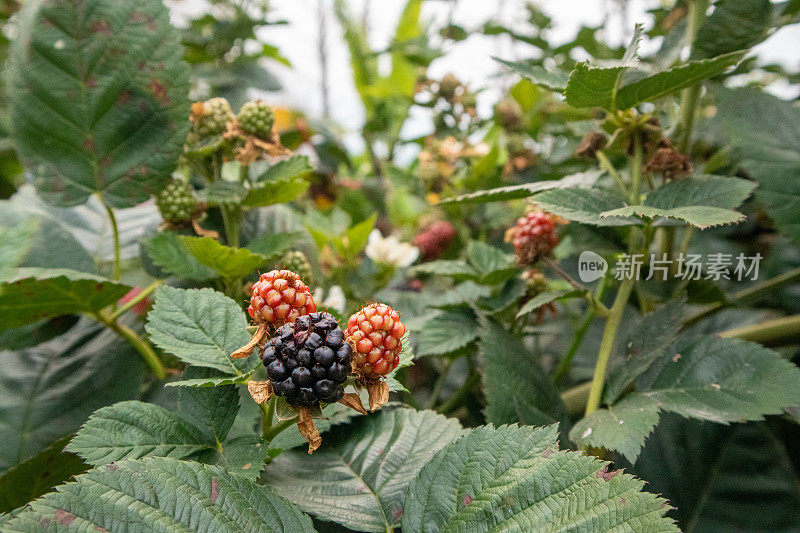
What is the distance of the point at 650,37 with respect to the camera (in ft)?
3.48

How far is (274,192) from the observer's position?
647 mm

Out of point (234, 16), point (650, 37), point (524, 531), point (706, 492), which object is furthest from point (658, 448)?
point (234, 16)

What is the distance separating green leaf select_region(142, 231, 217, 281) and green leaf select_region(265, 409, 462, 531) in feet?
0.80

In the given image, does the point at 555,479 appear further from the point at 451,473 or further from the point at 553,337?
the point at 553,337

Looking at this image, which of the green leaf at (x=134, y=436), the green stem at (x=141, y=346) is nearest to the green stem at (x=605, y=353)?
the green leaf at (x=134, y=436)

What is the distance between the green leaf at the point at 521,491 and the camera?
374mm

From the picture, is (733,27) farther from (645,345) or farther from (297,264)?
(297,264)

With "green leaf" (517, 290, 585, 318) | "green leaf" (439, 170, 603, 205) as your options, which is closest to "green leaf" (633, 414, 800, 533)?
"green leaf" (517, 290, 585, 318)

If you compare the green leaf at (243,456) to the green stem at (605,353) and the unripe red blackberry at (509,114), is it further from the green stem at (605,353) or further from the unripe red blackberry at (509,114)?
the unripe red blackberry at (509,114)

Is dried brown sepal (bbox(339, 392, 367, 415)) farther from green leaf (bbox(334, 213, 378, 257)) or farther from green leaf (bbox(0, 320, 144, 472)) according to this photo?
green leaf (bbox(334, 213, 378, 257))

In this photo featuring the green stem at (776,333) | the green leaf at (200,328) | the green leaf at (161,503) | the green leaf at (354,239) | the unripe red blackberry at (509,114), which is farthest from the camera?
the unripe red blackberry at (509,114)

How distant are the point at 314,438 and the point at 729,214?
423mm

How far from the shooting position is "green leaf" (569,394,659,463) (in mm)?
482

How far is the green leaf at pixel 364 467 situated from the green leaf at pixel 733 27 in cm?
63
